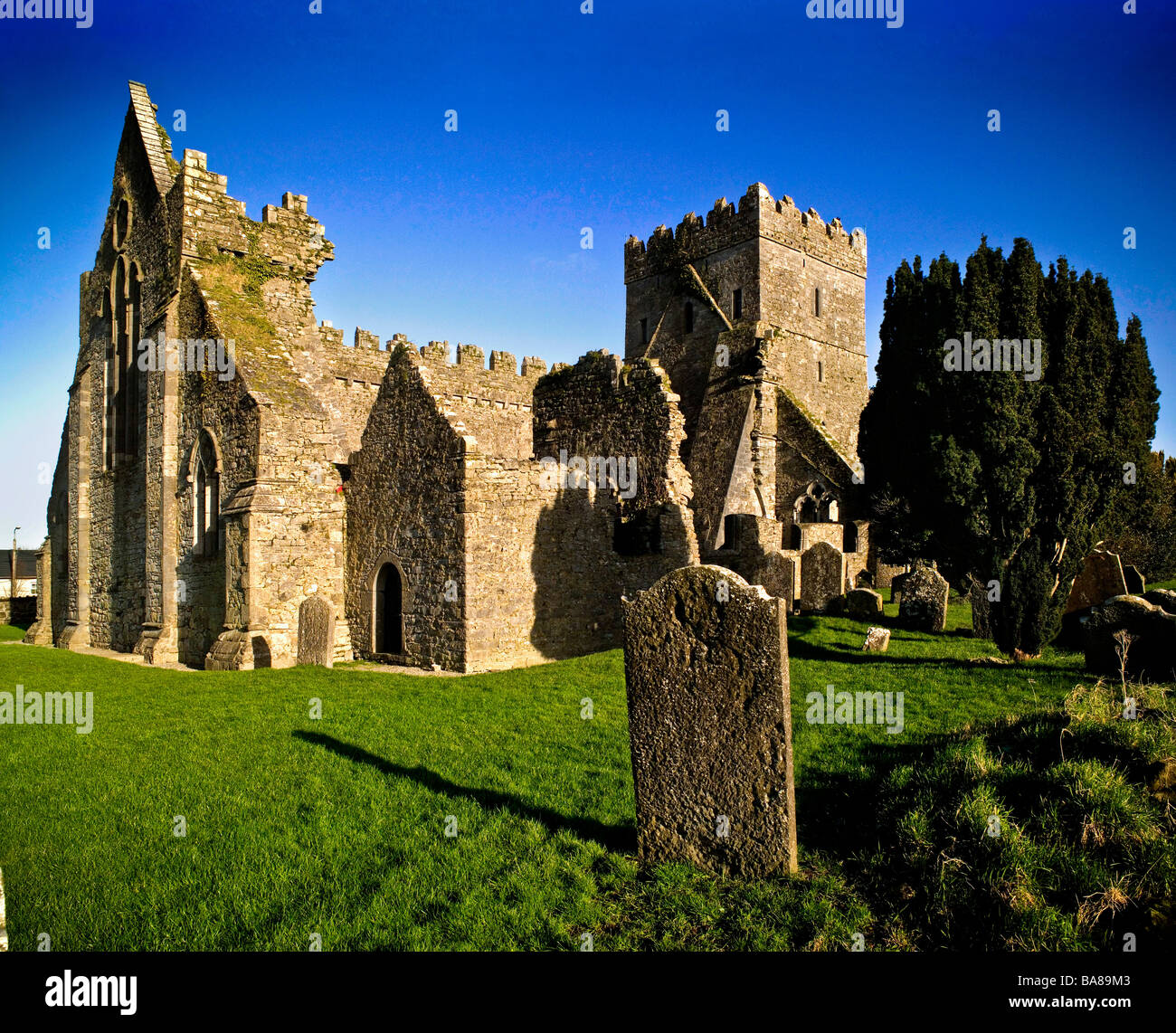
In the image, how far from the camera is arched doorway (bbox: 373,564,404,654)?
14.4 metres

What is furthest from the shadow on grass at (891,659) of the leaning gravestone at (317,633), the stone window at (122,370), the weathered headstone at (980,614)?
the stone window at (122,370)

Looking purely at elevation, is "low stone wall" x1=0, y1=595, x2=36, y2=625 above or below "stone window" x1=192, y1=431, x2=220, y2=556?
below

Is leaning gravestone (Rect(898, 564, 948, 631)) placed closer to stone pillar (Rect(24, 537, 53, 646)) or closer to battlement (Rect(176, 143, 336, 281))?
battlement (Rect(176, 143, 336, 281))

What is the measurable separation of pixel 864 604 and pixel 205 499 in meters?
13.8

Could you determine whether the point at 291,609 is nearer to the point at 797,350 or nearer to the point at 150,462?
the point at 150,462

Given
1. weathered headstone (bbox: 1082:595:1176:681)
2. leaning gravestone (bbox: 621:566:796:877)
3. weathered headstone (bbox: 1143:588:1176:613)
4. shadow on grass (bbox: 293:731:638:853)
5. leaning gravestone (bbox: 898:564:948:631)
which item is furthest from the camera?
leaning gravestone (bbox: 898:564:948:631)

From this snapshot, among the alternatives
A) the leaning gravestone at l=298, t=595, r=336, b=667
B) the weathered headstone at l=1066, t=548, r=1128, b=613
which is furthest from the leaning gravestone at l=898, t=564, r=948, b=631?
the leaning gravestone at l=298, t=595, r=336, b=667

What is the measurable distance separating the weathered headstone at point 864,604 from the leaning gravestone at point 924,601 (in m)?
0.65

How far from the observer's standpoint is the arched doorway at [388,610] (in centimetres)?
1441

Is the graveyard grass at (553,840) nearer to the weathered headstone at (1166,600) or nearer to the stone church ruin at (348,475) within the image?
the weathered headstone at (1166,600)

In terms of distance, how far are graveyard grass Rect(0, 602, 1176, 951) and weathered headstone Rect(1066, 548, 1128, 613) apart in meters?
4.42

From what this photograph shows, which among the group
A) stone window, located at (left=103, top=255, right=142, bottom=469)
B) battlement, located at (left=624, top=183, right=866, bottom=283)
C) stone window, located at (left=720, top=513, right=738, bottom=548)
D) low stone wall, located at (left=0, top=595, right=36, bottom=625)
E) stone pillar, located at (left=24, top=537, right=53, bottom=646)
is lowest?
low stone wall, located at (left=0, top=595, right=36, bottom=625)

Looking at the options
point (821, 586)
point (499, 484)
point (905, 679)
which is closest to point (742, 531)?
point (821, 586)

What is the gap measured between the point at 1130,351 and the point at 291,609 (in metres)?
14.4
